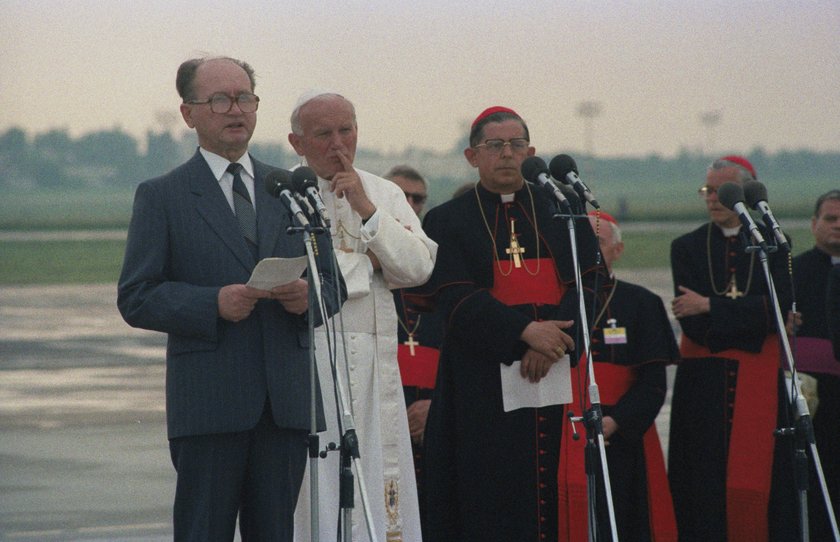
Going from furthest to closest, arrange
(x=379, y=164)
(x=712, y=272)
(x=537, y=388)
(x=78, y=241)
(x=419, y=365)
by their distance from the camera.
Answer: (x=78, y=241) < (x=379, y=164) < (x=712, y=272) < (x=419, y=365) < (x=537, y=388)

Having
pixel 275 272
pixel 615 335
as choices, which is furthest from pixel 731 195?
pixel 275 272

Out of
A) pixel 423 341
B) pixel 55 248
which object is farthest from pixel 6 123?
pixel 423 341

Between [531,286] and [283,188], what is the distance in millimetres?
1675

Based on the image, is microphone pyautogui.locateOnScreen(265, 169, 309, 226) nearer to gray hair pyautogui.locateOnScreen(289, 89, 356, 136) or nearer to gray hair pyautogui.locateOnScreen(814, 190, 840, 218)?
gray hair pyautogui.locateOnScreen(289, 89, 356, 136)

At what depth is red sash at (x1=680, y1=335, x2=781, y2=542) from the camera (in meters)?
6.21

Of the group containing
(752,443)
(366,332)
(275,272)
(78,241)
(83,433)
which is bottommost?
(83,433)

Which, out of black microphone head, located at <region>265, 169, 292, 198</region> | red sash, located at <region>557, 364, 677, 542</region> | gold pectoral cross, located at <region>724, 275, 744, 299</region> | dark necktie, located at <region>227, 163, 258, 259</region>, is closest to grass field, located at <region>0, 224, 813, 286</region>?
gold pectoral cross, located at <region>724, 275, 744, 299</region>

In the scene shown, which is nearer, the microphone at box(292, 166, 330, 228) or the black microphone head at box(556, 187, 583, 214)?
the microphone at box(292, 166, 330, 228)

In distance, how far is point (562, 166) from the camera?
4551 mm

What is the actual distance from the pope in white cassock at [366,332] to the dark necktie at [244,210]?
1.30ft

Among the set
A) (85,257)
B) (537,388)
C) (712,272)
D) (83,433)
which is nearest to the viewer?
(537,388)

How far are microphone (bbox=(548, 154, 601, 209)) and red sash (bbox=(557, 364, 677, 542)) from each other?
1181mm

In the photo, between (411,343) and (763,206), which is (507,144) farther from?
(411,343)

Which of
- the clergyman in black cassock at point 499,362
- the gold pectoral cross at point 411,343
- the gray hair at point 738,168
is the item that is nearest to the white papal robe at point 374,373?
the clergyman in black cassock at point 499,362
